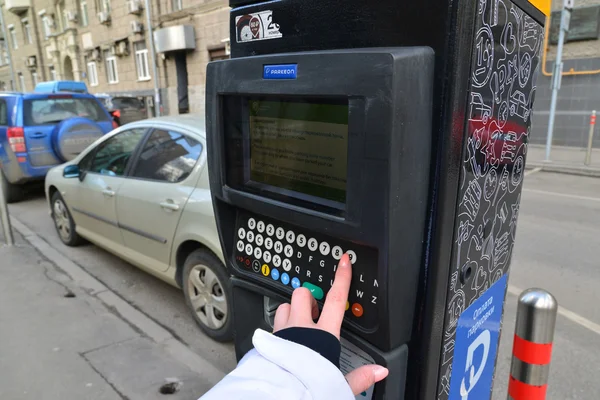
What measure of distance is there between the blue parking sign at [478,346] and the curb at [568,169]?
8.82 meters

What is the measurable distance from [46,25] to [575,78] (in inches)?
1058

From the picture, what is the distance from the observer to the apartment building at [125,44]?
1648 cm

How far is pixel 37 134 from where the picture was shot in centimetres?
695

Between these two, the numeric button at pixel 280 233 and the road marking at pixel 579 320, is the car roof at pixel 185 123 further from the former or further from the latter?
the road marking at pixel 579 320

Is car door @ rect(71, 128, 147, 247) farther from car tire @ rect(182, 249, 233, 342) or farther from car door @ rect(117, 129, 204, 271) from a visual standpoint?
car tire @ rect(182, 249, 233, 342)

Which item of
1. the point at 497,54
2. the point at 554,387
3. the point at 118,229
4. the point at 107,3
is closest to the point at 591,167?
the point at 554,387

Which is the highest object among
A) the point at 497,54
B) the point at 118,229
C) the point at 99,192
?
the point at 497,54

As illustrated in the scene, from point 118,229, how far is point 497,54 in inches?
146

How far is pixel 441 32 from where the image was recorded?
96cm

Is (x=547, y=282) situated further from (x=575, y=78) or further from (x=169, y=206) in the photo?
(x=575, y=78)

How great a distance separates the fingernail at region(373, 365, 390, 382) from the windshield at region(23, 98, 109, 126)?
738 cm

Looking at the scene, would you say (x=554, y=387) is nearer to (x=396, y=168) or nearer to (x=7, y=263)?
(x=396, y=168)

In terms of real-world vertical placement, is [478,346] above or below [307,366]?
below

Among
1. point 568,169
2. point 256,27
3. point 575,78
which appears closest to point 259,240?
point 256,27
